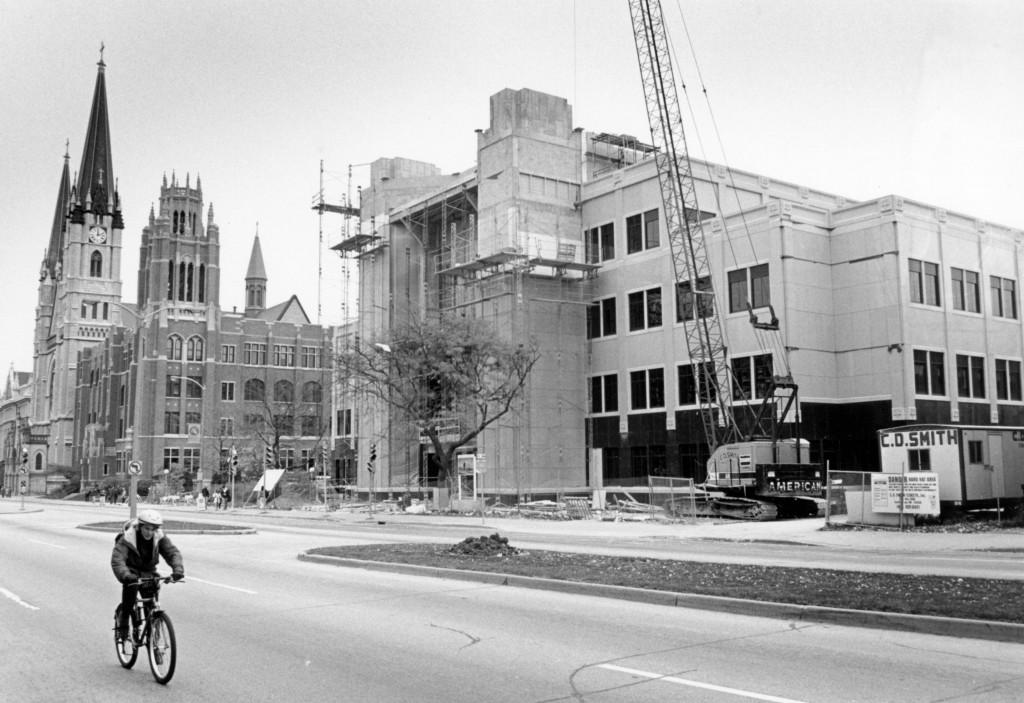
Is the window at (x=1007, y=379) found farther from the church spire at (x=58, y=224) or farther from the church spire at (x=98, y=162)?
the church spire at (x=58, y=224)

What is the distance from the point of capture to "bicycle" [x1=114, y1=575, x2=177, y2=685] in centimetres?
827

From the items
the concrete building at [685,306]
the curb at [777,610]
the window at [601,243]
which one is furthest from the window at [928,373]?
the curb at [777,610]

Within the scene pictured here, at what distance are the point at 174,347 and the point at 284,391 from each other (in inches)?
549

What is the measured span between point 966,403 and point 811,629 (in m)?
43.7

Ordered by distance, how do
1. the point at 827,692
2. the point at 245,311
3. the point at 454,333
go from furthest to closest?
the point at 245,311 → the point at 454,333 → the point at 827,692

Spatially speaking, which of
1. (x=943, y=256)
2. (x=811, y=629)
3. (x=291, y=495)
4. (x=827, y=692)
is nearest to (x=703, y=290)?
(x=943, y=256)

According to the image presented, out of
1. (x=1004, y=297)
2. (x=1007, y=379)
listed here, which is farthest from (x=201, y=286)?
(x=1007, y=379)

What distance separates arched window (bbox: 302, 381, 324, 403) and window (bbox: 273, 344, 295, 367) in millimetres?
3360

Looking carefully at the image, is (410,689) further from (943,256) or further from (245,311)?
(245,311)

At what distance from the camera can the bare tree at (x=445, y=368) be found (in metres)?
48.4

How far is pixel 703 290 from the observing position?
164ft

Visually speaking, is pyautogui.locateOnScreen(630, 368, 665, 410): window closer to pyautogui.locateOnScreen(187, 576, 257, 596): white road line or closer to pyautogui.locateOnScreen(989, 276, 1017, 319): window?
pyautogui.locateOnScreen(989, 276, 1017, 319): window

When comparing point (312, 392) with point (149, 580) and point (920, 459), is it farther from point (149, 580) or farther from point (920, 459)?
point (149, 580)

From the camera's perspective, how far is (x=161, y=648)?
834 centimetres
